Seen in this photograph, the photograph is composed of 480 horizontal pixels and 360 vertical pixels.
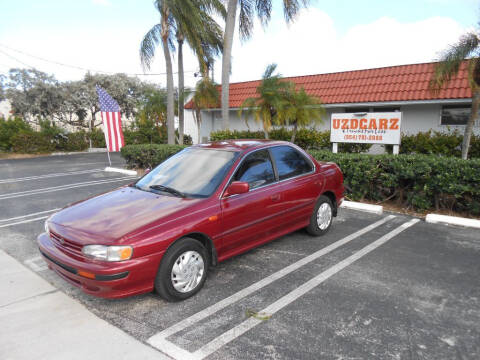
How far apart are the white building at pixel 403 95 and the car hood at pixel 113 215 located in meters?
10.3

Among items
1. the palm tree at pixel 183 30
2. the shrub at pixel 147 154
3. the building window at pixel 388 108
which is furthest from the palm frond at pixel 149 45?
the building window at pixel 388 108

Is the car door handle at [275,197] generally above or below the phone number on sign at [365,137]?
below

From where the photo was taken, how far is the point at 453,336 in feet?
9.59

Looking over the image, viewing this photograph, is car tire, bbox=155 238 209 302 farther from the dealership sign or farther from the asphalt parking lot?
the dealership sign

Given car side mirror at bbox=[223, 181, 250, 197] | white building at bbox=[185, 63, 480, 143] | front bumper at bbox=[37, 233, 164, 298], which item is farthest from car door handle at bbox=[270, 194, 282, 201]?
white building at bbox=[185, 63, 480, 143]

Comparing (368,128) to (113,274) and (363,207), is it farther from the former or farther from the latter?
(113,274)

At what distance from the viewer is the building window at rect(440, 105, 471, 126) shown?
13.0m

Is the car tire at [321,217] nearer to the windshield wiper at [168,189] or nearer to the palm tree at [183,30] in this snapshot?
the windshield wiper at [168,189]

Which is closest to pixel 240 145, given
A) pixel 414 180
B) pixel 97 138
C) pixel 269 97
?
pixel 414 180

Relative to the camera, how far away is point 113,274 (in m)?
3.04

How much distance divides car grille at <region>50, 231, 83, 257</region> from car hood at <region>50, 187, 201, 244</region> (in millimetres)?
52

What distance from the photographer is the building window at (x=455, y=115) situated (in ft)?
42.5

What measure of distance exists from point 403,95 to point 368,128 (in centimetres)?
600

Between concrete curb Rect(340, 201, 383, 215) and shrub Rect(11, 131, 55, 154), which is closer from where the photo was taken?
concrete curb Rect(340, 201, 383, 215)
